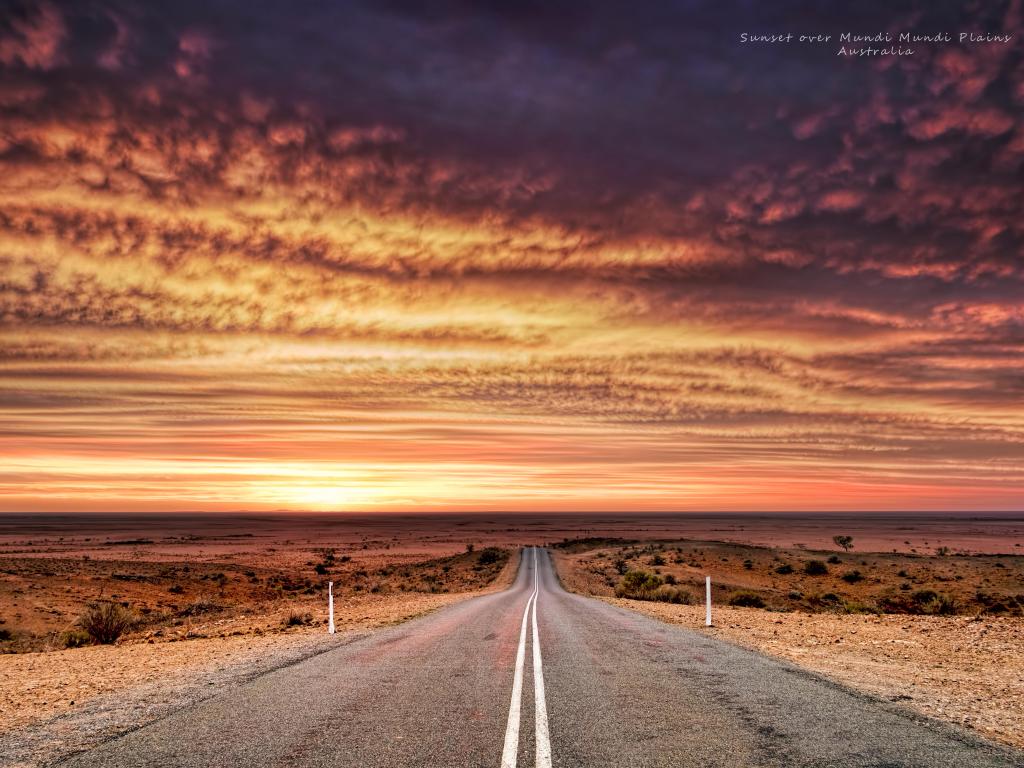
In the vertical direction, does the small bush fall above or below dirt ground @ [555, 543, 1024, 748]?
below

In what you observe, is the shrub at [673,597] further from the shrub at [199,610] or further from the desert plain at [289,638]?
the shrub at [199,610]

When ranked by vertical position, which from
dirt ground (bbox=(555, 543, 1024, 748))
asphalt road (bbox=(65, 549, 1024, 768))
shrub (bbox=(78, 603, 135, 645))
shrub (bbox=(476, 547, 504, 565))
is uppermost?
asphalt road (bbox=(65, 549, 1024, 768))

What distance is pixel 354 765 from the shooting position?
19.6 feet

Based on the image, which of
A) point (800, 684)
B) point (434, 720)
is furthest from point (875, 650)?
point (434, 720)

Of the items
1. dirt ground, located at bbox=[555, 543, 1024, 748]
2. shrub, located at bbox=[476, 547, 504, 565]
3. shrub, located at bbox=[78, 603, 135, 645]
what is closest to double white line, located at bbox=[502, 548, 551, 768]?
dirt ground, located at bbox=[555, 543, 1024, 748]

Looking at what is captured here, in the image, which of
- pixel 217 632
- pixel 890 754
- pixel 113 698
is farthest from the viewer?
pixel 217 632

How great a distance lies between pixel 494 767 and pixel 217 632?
16716 millimetres

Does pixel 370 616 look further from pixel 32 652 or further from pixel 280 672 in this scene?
pixel 280 672

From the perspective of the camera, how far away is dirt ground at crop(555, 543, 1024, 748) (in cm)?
838

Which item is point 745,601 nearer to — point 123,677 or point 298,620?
point 298,620

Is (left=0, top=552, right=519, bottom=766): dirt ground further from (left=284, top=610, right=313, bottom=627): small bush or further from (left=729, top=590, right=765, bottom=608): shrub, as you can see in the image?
(left=729, top=590, right=765, bottom=608): shrub

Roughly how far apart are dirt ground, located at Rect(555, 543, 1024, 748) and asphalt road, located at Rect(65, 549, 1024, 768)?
0.89m

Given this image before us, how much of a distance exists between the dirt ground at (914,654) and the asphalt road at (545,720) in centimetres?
89

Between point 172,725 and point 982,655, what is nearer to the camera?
point 172,725
